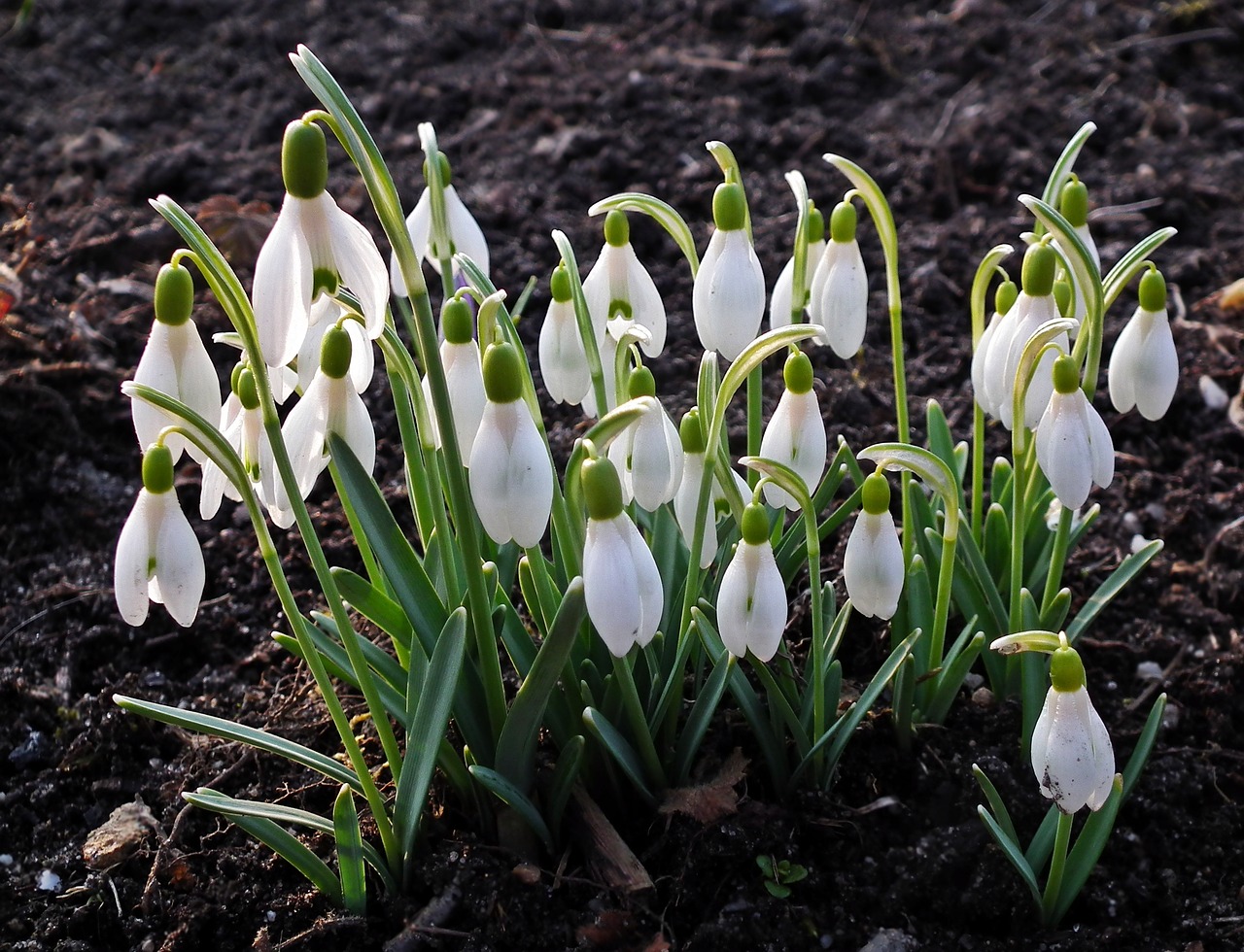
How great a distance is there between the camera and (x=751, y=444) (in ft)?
5.98

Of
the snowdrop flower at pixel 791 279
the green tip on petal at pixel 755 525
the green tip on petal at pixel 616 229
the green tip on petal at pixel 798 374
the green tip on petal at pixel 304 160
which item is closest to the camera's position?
the green tip on petal at pixel 304 160

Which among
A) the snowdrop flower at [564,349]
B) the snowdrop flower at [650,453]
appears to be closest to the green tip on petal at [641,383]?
the snowdrop flower at [650,453]

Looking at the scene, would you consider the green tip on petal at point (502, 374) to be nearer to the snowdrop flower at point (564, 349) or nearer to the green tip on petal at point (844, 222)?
the snowdrop flower at point (564, 349)

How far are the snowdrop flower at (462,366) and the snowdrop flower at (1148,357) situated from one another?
31.8 inches

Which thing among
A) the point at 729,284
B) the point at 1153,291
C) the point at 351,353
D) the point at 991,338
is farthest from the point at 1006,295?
the point at 351,353

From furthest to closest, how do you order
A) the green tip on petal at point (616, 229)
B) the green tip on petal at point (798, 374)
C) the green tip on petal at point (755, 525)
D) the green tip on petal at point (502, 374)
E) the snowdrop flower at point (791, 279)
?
the snowdrop flower at point (791, 279) → the green tip on petal at point (616, 229) → the green tip on petal at point (798, 374) → the green tip on petal at point (755, 525) → the green tip on petal at point (502, 374)

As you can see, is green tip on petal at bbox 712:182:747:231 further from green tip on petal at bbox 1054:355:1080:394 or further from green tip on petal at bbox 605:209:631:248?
green tip on petal at bbox 1054:355:1080:394

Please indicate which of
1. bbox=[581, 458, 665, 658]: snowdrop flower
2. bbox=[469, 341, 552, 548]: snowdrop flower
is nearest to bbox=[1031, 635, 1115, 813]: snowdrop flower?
bbox=[581, 458, 665, 658]: snowdrop flower

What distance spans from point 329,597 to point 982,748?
977 mm

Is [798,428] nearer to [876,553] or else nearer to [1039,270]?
[876,553]

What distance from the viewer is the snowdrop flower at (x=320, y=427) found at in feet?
4.44

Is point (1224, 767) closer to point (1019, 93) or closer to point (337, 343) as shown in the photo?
point (337, 343)

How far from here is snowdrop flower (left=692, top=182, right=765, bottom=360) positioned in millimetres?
1528

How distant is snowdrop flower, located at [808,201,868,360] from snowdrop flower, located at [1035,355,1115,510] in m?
0.30
